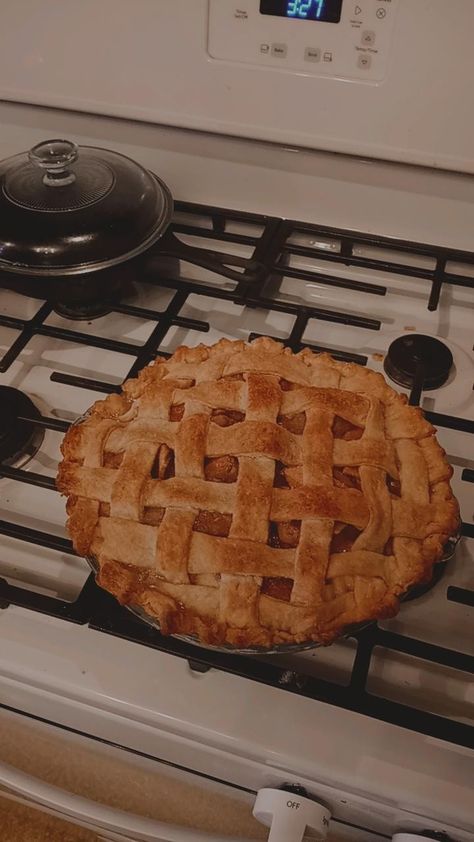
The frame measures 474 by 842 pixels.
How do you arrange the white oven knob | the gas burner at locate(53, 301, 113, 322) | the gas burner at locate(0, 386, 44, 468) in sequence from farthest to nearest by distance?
the gas burner at locate(53, 301, 113, 322), the gas burner at locate(0, 386, 44, 468), the white oven knob

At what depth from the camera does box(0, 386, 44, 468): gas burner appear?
0.64 meters

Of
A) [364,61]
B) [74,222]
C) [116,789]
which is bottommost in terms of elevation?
[116,789]

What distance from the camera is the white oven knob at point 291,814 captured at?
1.57ft

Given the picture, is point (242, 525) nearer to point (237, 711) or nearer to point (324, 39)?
point (237, 711)

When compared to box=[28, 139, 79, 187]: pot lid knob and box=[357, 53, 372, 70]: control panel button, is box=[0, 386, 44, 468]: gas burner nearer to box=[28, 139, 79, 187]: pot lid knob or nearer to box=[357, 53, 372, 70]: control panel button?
box=[28, 139, 79, 187]: pot lid knob

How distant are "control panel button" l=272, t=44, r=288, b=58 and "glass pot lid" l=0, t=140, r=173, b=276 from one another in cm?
18

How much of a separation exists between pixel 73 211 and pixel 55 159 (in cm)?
6

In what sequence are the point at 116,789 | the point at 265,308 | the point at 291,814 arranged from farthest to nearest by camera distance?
1. the point at 265,308
2. the point at 116,789
3. the point at 291,814

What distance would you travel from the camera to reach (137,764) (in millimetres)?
598

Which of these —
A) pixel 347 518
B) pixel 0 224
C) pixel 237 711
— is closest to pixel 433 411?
pixel 347 518

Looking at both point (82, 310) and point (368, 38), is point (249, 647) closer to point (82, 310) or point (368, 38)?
point (82, 310)

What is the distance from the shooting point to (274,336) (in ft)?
2.49

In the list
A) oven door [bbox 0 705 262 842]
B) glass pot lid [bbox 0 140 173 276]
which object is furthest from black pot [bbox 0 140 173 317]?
oven door [bbox 0 705 262 842]

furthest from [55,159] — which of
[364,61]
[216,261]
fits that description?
[364,61]
